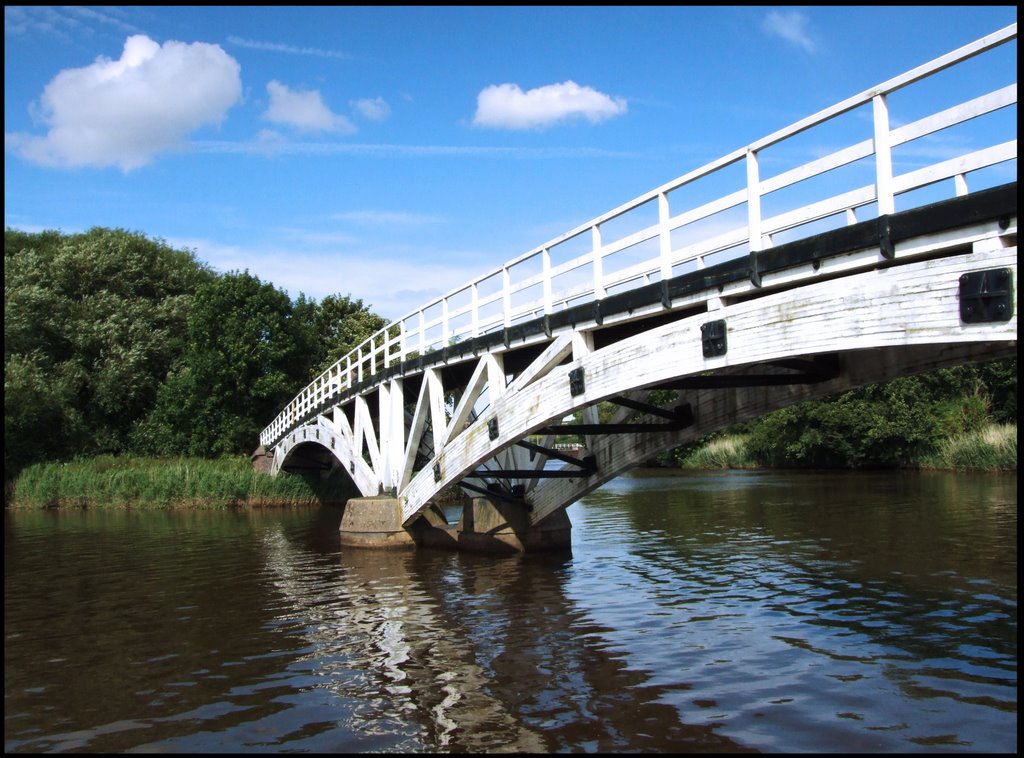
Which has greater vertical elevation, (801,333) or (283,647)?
(801,333)

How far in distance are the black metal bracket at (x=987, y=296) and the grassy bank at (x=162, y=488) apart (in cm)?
3497

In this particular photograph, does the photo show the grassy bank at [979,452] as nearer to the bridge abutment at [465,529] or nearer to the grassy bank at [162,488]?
the bridge abutment at [465,529]

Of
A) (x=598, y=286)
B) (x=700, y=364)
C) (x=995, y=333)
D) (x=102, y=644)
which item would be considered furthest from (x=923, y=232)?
(x=102, y=644)

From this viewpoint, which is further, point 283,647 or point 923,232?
point 283,647

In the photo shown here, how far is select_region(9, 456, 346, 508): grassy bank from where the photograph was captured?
127 ft

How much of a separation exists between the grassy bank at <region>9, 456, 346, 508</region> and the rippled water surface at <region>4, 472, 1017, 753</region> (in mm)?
14758

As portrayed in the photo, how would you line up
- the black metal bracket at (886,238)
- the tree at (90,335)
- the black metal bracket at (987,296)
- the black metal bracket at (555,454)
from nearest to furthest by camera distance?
the black metal bracket at (987,296), the black metal bracket at (886,238), the black metal bracket at (555,454), the tree at (90,335)

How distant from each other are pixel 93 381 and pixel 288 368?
36.4 ft

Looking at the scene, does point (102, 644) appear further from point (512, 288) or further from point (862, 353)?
point (862, 353)

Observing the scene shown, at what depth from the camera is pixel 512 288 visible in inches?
664

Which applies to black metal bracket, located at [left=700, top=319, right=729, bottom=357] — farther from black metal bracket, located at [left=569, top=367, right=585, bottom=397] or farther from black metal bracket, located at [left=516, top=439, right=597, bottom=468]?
black metal bracket, located at [left=516, top=439, right=597, bottom=468]

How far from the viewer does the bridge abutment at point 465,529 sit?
21156mm

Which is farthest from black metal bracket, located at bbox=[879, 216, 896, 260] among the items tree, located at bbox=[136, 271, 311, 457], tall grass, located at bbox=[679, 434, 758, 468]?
tree, located at bbox=[136, 271, 311, 457]

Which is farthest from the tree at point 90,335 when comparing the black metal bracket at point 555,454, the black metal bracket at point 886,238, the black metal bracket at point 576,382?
the black metal bracket at point 886,238
